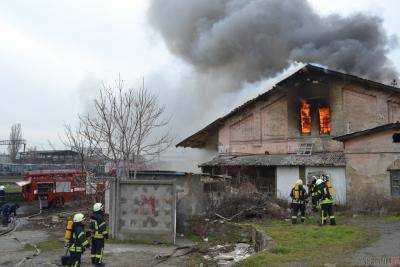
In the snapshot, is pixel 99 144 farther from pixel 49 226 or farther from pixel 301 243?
pixel 301 243

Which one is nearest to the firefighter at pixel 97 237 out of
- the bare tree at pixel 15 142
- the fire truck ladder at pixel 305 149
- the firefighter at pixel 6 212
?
the firefighter at pixel 6 212

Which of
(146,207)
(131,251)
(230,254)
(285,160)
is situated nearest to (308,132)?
(285,160)

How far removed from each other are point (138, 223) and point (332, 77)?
12111 millimetres

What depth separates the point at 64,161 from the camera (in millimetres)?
48031

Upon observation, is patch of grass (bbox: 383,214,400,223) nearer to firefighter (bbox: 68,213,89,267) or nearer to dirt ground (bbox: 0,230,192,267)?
dirt ground (bbox: 0,230,192,267)

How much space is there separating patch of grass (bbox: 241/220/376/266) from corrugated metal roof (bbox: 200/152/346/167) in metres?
6.07

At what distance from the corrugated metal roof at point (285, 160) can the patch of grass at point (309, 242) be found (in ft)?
19.9

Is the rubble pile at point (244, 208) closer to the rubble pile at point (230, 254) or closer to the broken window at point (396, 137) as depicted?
the rubble pile at point (230, 254)

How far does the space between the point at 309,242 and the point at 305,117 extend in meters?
11.8

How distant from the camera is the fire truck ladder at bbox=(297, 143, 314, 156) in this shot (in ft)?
66.4

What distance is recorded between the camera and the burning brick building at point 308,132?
17.4 metres

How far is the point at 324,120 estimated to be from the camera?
20.5 meters

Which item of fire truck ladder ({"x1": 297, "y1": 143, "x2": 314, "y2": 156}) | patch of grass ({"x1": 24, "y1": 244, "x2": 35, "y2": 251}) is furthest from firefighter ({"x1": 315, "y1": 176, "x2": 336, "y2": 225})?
patch of grass ({"x1": 24, "y1": 244, "x2": 35, "y2": 251})

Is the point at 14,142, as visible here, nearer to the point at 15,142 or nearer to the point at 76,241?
the point at 15,142
